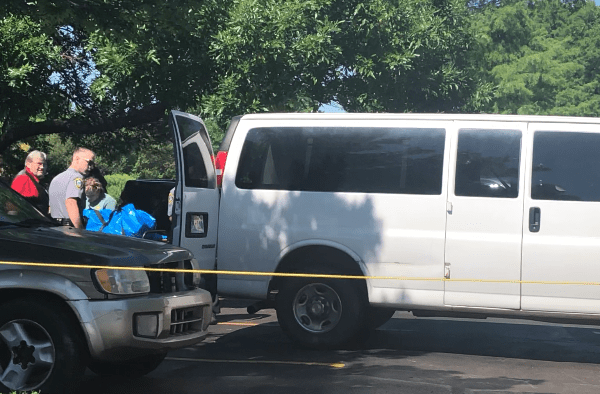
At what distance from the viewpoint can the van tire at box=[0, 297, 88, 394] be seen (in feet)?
20.8

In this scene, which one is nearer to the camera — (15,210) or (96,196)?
(15,210)

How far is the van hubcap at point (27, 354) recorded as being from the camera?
637 centimetres

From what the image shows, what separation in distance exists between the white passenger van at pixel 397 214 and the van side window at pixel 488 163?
13mm

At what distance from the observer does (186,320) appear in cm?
708

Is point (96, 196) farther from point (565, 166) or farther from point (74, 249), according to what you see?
point (565, 166)

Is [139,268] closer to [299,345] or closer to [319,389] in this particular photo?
[319,389]

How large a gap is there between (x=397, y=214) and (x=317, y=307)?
4.07 feet

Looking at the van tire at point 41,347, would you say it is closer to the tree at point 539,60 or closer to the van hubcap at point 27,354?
the van hubcap at point 27,354

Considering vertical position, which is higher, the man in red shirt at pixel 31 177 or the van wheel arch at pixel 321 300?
the man in red shirt at pixel 31 177

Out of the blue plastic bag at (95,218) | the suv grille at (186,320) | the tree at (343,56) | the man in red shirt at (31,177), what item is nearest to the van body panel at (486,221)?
the suv grille at (186,320)

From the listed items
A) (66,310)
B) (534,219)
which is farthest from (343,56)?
(66,310)

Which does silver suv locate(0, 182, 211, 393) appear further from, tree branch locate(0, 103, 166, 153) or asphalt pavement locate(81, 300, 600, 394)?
tree branch locate(0, 103, 166, 153)

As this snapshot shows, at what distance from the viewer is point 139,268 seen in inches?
259

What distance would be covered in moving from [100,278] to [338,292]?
11.3 feet
